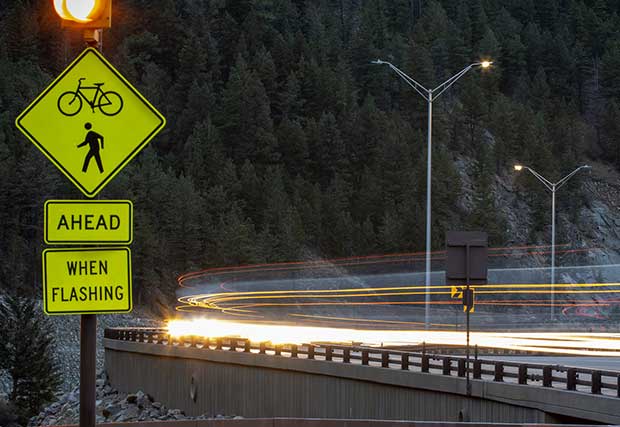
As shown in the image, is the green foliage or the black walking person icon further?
the green foliage

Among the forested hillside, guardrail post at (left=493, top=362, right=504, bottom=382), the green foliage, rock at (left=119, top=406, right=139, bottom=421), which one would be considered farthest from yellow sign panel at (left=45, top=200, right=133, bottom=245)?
the forested hillside

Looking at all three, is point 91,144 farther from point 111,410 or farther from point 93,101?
point 111,410

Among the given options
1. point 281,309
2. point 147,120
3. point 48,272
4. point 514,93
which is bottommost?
point 281,309

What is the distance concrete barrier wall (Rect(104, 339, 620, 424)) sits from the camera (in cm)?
2278

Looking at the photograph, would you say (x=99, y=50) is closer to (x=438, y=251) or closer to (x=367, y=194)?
(x=438, y=251)

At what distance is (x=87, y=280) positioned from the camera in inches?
316

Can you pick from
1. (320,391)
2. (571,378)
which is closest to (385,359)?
(320,391)

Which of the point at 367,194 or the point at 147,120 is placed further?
the point at 367,194

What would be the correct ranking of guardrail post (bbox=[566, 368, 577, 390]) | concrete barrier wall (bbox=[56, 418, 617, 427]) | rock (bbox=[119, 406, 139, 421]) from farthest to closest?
1. rock (bbox=[119, 406, 139, 421])
2. guardrail post (bbox=[566, 368, 577, 390])
3. concrete barrier wall (bbox=[56, 418, 617, 427])

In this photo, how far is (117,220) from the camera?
8164mm

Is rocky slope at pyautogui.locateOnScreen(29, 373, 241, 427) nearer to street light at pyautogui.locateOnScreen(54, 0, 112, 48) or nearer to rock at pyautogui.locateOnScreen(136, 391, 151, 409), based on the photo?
rock at pyautogui.locateOnScreen(136, 391, 151, 409)

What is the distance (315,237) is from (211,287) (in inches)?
780

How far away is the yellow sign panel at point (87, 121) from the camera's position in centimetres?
802

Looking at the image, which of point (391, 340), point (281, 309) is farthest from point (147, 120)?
point (281, 309)
